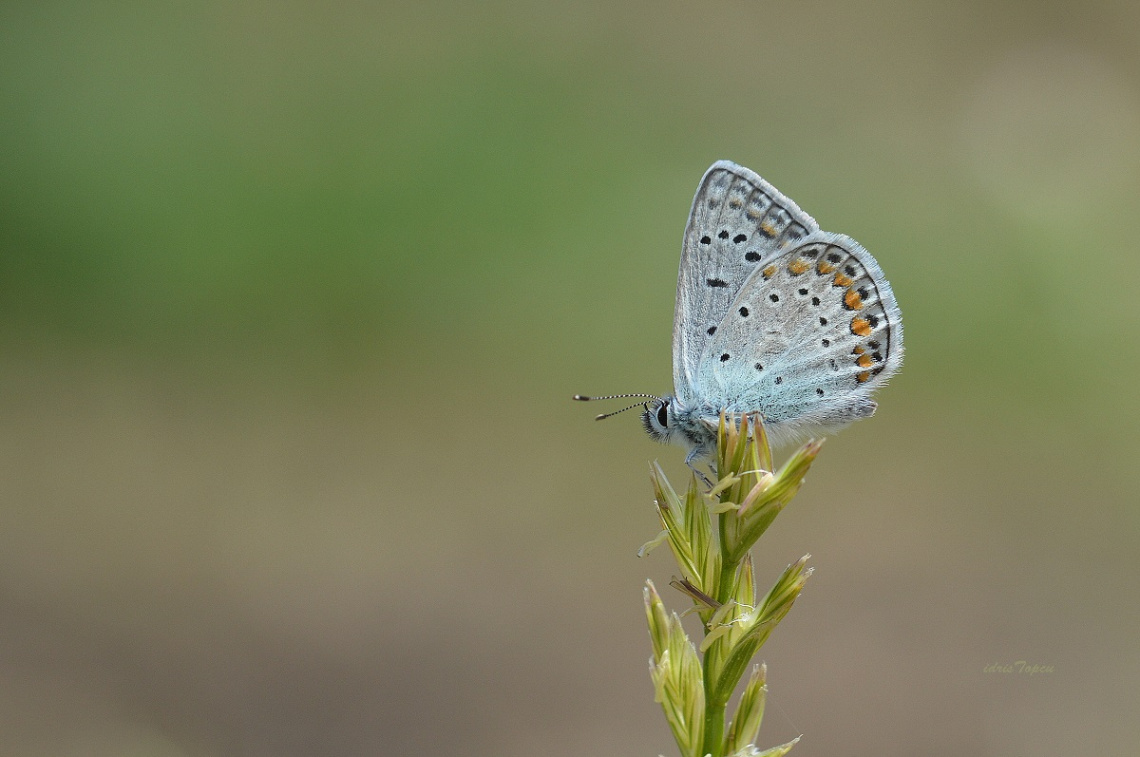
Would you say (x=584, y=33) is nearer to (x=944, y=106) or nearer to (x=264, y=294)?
(x=944, y=106)

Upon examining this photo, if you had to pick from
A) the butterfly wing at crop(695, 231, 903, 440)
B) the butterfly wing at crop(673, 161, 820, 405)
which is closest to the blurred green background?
the butterfly wing at crop(695, 231, 903, 440)

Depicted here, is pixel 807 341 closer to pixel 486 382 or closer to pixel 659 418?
pixel 659 418

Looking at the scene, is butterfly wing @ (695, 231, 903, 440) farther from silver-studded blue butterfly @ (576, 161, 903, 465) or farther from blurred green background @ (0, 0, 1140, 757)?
blurred green background @ (0, 0, 1140, 757)

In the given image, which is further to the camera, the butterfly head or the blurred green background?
the blurred green background

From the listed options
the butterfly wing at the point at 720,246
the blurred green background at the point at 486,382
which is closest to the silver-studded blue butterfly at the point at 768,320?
the butterfly wing at the point at 720,246

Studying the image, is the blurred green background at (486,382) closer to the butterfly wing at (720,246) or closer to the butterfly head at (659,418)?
the butterfly head at (659,418)

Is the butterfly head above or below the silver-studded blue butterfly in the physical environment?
below

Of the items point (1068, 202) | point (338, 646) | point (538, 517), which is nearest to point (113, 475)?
point (338, 646)

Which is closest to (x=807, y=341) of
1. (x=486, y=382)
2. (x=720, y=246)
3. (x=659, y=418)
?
(x=720, y=246)
